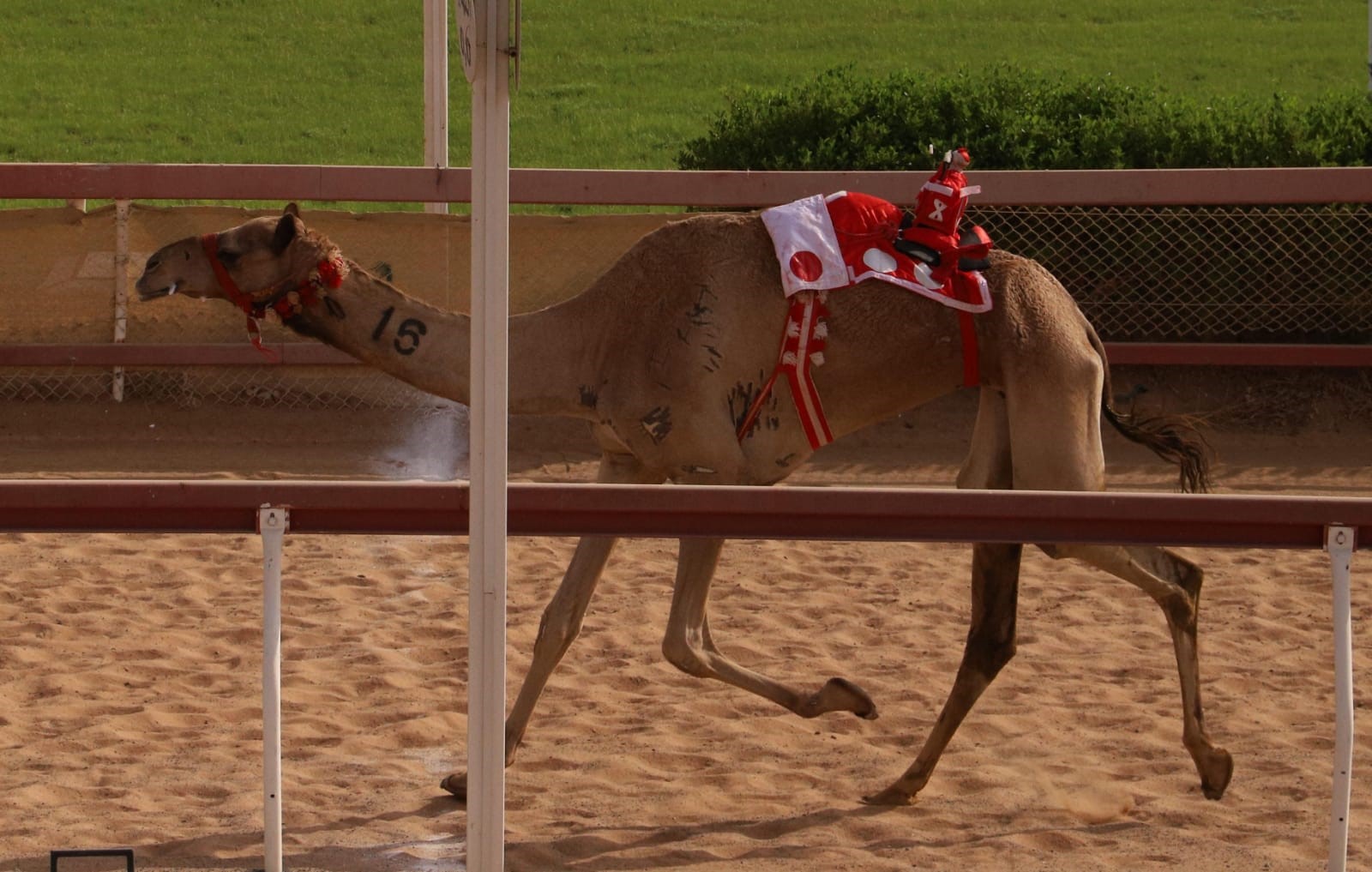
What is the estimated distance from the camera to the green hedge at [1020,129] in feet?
40.3

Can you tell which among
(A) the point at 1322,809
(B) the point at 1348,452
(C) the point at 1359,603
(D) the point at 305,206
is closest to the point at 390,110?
(D) the point at 305,206

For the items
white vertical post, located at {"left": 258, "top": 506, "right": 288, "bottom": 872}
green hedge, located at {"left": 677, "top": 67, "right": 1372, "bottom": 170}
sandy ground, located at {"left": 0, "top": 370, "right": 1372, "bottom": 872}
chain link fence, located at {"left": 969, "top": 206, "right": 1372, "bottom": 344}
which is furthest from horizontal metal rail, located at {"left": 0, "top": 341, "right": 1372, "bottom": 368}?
white vertical post, located at {"left": 258, "top": 506, "right": 288, "bottom": 872}

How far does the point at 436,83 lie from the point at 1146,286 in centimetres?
457

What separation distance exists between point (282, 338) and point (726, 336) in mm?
6570

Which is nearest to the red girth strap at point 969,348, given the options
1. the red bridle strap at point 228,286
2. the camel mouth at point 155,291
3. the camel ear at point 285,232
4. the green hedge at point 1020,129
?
the camel ear at point 285,232

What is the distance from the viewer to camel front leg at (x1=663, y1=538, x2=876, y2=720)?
20.1 ft

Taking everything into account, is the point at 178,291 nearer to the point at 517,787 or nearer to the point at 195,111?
the point at 517,787

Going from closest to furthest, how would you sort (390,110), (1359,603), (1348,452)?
(1359,603) < (1348,452) < (390,110)

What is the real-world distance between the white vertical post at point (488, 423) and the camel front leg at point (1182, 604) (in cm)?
236

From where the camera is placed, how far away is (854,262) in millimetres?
6418

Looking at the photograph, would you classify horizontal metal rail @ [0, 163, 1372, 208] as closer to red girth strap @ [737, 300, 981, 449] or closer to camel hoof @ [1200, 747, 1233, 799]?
red girth strap @ [737, 300, 981, 449]

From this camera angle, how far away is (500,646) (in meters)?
4.19

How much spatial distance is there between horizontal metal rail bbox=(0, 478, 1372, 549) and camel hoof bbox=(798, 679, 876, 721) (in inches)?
77.4

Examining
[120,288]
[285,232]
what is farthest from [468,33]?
[120,288]
